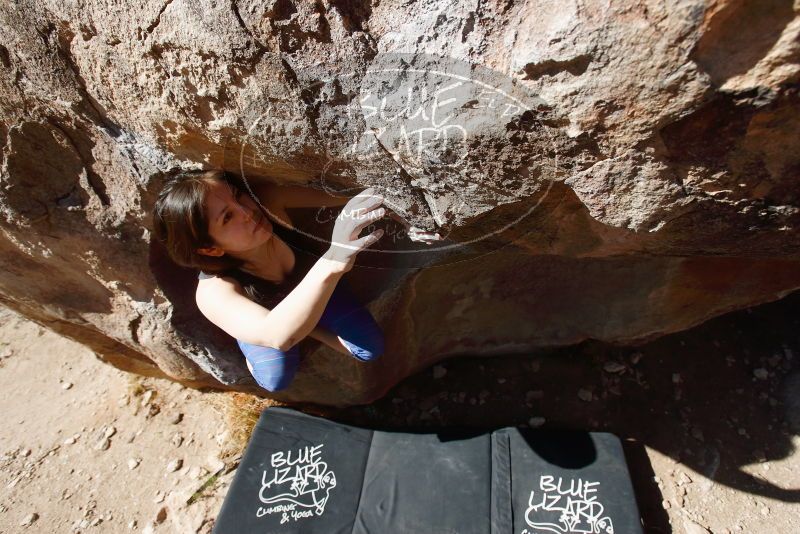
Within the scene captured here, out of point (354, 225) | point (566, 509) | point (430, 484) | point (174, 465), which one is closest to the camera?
point (354, 225)

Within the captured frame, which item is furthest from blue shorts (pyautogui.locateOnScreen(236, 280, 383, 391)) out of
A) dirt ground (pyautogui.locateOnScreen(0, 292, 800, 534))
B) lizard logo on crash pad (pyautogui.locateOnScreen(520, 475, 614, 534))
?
lizard logo on crash pad (pyautogui.locateOnScreen(520, 475, 614, 534))

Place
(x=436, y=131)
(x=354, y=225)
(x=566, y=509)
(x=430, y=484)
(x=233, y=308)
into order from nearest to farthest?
(x=436, y=131), (x=354, y=225), (x=233, y=308), (x=566, y=509), (x=430, y=484)

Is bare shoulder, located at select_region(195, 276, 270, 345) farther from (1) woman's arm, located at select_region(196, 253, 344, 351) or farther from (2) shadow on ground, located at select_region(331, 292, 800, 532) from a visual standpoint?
(2) shadow on ground, located at select_region(331, 292, 800, 532)

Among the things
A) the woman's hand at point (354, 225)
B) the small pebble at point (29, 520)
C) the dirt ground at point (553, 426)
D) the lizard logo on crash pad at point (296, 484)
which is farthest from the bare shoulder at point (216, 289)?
the small pebble at point (29, 520)

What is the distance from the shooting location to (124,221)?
1352 mm

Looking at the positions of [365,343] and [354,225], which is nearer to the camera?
[354,225]

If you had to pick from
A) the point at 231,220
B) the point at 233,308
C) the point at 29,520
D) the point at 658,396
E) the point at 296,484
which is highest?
the point at 658,396

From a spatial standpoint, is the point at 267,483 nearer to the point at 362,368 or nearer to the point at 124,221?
the point at 362,368

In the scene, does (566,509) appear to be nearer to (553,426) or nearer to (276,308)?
(553,426)

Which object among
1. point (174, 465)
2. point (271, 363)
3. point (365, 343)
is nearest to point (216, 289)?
point (271, 363)

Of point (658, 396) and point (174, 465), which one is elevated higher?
point (658, 396)

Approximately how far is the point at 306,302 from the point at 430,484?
2.95 ft

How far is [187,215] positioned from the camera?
1102 millimetres

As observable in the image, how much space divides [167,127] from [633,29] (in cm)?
85
